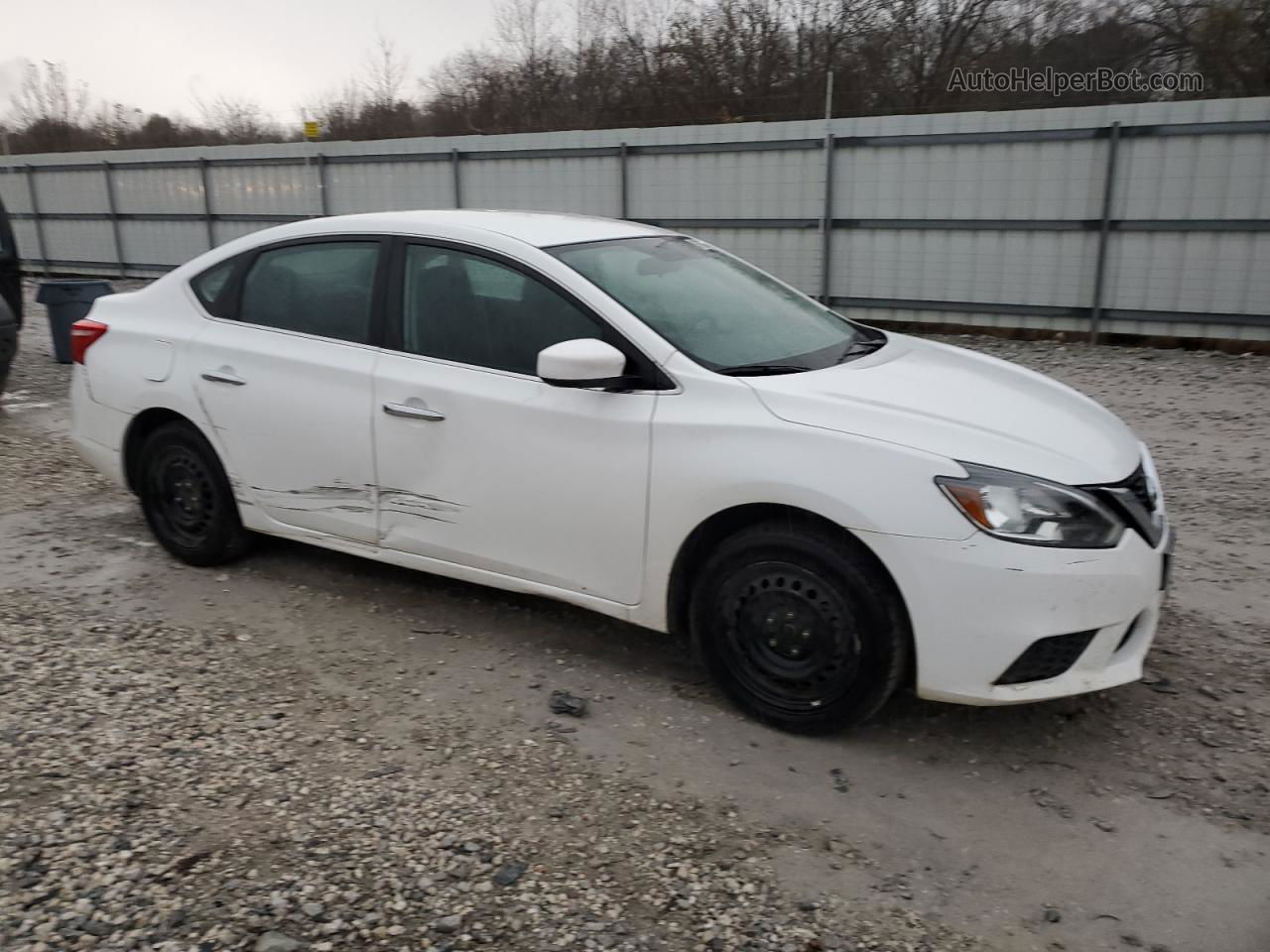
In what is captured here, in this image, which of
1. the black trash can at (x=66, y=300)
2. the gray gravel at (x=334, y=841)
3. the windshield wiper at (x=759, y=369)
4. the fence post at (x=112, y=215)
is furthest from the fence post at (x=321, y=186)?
the windshield wiper at (x=759, y=369)

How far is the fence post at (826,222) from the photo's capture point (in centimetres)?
1180

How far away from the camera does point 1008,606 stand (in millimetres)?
2973

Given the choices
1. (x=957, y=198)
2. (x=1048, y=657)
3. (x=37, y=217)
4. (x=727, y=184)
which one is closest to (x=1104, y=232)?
(x=957, y=198)

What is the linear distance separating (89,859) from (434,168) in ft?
43.7

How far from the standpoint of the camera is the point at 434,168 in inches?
583

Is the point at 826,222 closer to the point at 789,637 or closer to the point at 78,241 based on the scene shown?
the point at 789,637

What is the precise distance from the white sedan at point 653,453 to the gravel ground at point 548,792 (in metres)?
0.33

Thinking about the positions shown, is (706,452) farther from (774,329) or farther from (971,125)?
(971,125)

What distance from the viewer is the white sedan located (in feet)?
10.0

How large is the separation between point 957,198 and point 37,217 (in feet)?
56.6

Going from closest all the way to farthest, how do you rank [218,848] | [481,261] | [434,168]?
[218,848] < [481,261] < [434,168]

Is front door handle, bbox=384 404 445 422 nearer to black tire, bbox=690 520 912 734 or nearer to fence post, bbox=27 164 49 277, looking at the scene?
black tire, bbox=690 520 912 734

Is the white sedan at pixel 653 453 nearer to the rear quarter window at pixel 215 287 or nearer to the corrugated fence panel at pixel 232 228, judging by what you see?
the rear quarter window at pixel 215 287

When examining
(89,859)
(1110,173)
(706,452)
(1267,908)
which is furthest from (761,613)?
(1110,173)
